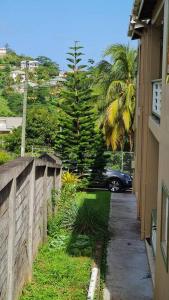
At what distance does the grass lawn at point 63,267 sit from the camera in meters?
7.57

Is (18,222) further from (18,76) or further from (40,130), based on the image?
(18,76)

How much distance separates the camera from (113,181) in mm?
20516

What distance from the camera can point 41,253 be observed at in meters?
9.52

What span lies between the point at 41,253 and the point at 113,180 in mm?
11210

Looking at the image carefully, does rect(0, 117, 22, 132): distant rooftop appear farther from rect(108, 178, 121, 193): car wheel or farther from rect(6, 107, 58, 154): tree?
rect(108, 178, 121, 193): car wheel

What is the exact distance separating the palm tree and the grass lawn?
13.6 m

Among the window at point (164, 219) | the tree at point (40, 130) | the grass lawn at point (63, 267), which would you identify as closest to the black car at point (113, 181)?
the grass lawn at point (63, 267)

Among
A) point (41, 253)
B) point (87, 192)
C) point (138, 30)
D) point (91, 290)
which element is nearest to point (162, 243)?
point (91, 290)

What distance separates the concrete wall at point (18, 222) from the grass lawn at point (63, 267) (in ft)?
0.80

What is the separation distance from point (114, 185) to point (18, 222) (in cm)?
1395

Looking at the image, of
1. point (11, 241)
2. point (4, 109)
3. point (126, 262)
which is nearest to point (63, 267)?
point (126, 262)

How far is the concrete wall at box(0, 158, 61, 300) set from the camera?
5383 mm

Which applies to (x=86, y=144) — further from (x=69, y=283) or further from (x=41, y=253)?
(x=69, y=283)

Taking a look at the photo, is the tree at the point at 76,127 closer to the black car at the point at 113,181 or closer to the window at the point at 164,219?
the black car at the point at 113,181
